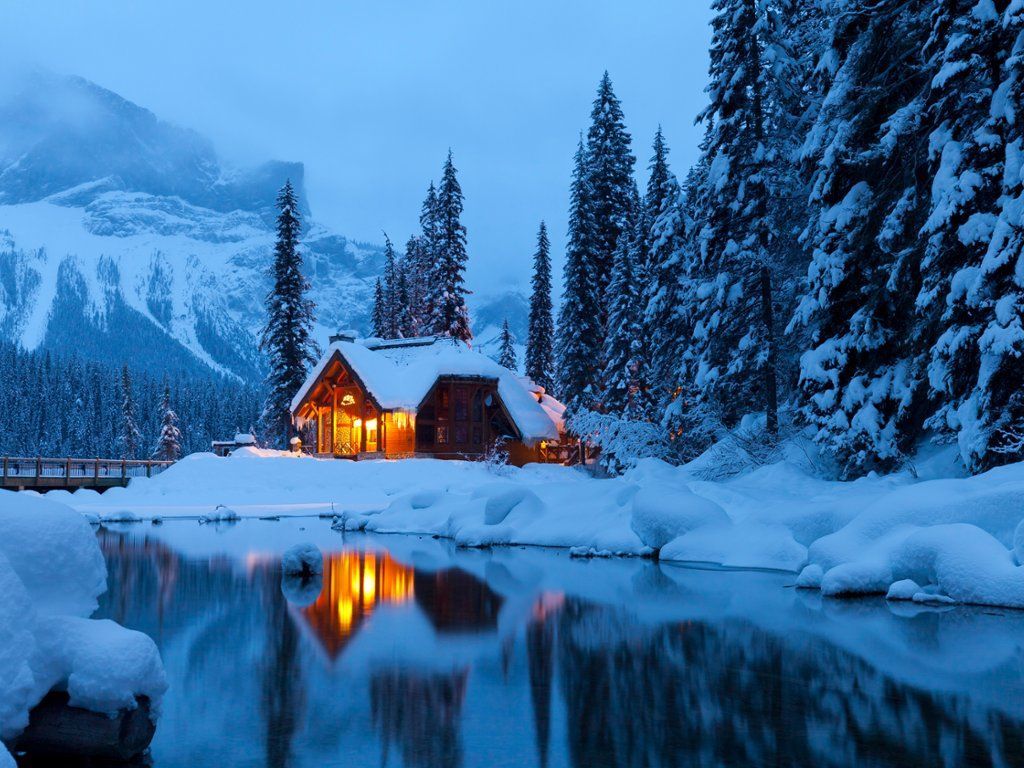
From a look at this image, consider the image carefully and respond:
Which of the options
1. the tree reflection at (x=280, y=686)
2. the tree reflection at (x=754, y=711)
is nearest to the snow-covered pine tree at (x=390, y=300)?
the tree reflection at (x=280, y=686)

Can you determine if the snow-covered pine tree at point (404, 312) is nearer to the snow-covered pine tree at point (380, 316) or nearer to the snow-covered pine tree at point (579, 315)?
the snow-covered pine tree at point (380, 316)

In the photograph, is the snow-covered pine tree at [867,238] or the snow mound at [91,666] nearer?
the snow mound at [91,666]

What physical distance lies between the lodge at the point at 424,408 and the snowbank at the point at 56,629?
37412 mm

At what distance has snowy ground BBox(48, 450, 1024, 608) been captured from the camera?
11742 millimetres

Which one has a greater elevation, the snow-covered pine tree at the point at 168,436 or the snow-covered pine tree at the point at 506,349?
the snow-covered pine tree at the point at 506,349

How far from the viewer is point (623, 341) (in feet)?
125

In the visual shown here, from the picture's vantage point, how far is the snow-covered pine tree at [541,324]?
59.8m

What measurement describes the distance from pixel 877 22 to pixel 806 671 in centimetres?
1442

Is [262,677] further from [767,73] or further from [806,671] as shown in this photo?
[767,73]

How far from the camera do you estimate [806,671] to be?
8.06 metres

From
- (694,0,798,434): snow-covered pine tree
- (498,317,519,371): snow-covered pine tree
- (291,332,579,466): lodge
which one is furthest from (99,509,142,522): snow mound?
(498,317,519,371): snow-covered pine tree

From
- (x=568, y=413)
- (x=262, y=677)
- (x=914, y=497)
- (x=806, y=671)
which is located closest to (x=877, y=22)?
(x=914, y=497)

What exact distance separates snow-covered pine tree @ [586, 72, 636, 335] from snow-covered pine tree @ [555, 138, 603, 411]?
0.31m

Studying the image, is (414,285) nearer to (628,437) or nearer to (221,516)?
(221,516)
